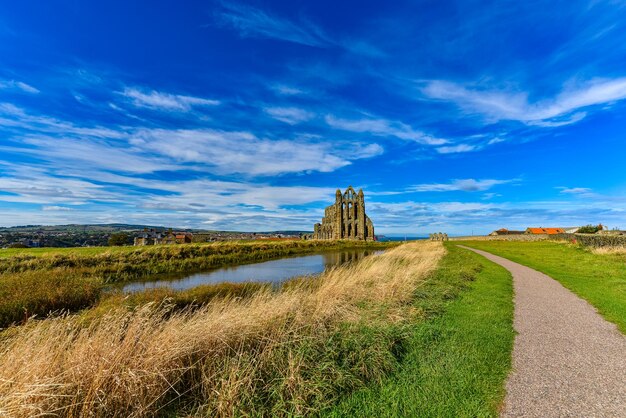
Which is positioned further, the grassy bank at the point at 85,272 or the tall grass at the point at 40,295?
the grassy bank at the point at 85,272

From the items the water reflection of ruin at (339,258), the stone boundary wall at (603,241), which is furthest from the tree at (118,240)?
the stone boundary wall at (603,241)

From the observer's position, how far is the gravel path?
4258 millimetres

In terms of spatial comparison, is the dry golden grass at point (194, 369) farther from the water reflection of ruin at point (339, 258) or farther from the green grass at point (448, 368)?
the water reflection of ruin at point (339, 258)

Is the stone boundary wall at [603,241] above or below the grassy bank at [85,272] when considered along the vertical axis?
above

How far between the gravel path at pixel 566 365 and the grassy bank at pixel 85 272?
8.59 m

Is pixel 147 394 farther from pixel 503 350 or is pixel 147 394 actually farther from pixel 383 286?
pixel 383 286

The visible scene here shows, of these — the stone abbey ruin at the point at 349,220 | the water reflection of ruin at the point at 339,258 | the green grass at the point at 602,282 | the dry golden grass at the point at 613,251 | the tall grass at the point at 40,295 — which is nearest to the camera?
the green grass at the point at 602,282

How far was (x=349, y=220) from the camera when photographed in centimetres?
8669

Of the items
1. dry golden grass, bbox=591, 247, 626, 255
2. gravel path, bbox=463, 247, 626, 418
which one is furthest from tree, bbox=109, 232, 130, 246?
dry golden grass, bbox=591, 247, 626, 255

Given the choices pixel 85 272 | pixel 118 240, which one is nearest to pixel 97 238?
pixel 118 240

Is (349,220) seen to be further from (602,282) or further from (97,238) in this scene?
(602,282)

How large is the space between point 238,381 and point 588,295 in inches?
497

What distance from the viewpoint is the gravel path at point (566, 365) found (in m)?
4.26

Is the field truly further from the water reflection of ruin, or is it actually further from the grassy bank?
the water reflection of ruin
